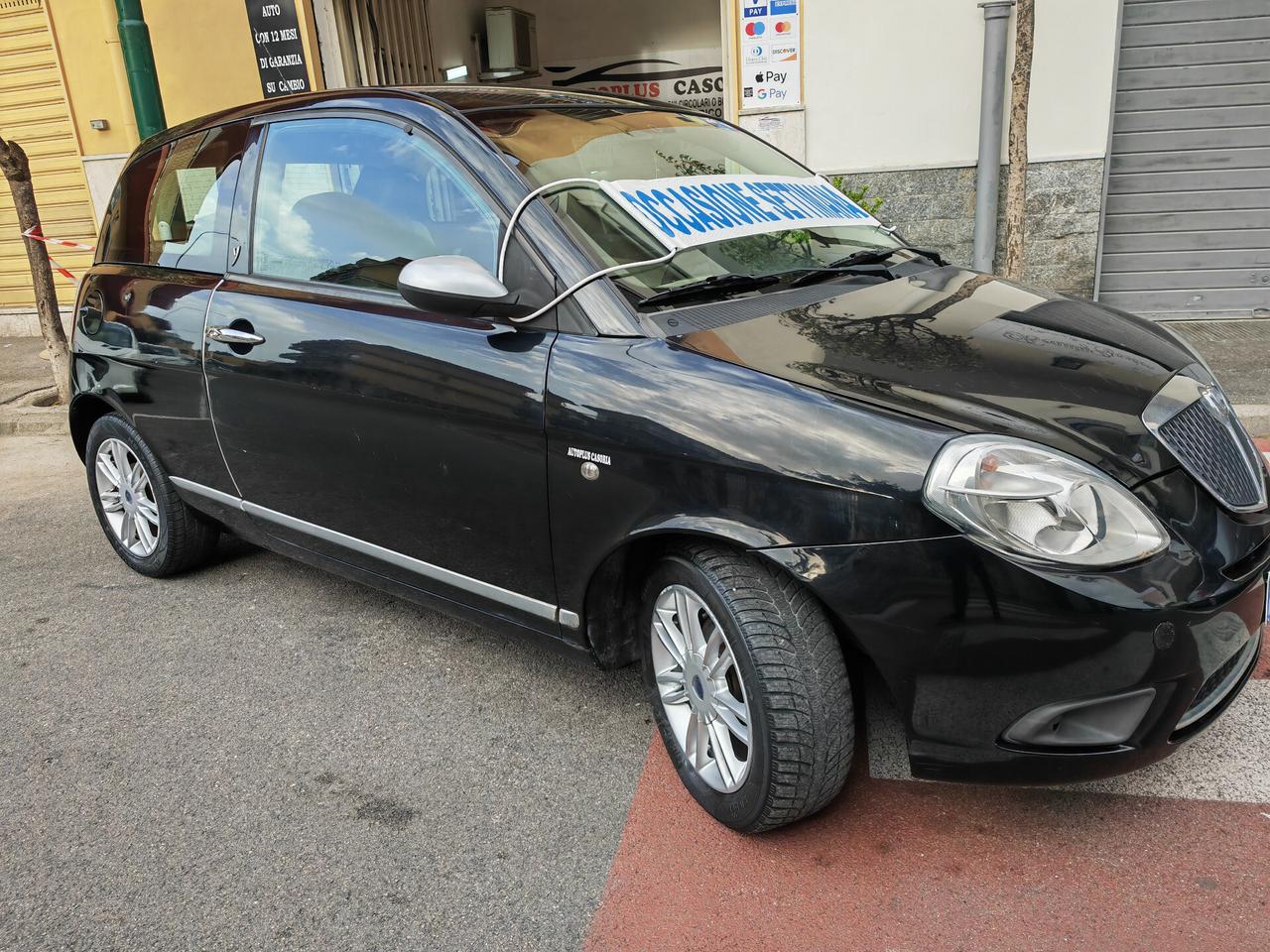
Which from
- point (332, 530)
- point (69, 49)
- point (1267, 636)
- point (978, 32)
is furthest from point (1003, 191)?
point (69, 49)

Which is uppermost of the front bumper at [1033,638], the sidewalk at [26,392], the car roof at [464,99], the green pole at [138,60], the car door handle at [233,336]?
the green pole at [138,60]

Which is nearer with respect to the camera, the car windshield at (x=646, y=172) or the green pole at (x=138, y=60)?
the car windshield at (x=646, y=172)

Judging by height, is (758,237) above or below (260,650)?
above

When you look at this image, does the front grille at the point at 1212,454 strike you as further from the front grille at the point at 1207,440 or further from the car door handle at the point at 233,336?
the car door handle at the point at 233,336

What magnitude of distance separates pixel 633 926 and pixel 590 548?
34.8 inches

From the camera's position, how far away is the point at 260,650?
357 centimetres

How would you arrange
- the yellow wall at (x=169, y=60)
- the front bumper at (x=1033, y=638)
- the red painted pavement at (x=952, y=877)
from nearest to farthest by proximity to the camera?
the front bumper at (x=1033, y=638) < the red painted pavement at (x=952, y=877) < the yellow wall at (x=169, y=60)

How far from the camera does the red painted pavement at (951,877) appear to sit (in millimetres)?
2090

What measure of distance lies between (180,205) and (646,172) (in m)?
1.96

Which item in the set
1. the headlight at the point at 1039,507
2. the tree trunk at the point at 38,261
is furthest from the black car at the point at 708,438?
the tree trunk at the point at 38,261

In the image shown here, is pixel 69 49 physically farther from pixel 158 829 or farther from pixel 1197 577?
pixel 1197 577

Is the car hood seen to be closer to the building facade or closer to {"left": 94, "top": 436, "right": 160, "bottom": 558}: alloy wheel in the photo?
{"left": 94, "top": 436, "right": 160, "bottom": 558}: alloy wheel

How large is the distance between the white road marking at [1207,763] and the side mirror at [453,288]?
4.82ft

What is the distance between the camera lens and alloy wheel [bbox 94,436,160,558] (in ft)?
13.7
